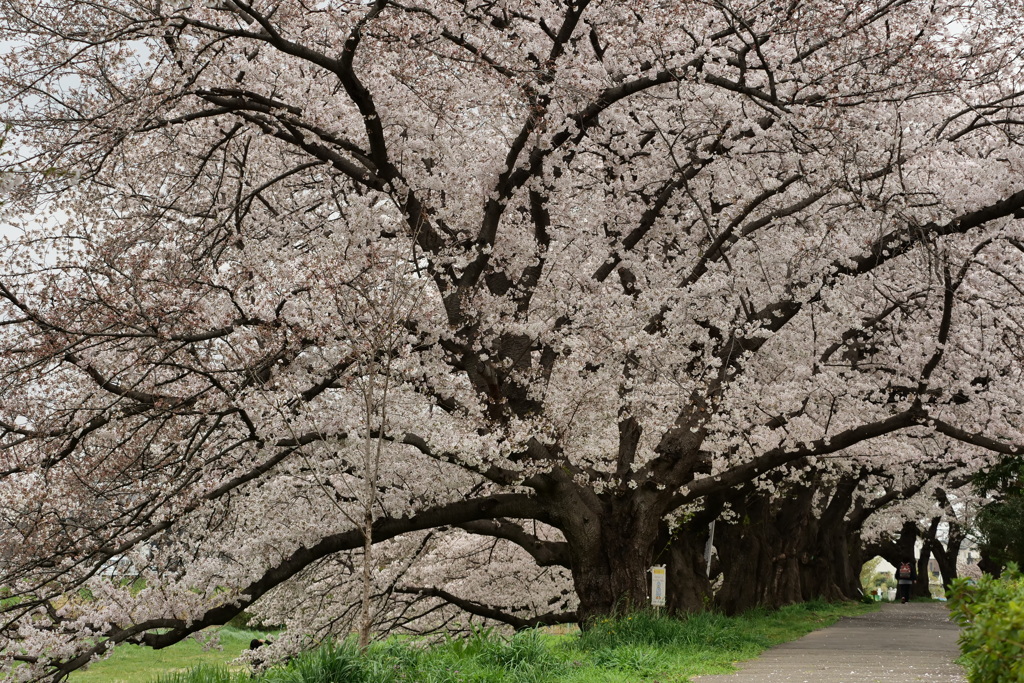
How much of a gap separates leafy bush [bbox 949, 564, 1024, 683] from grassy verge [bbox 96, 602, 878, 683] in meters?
3.32

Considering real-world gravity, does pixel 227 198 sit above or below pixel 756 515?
above

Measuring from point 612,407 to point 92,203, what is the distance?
7.43 metres

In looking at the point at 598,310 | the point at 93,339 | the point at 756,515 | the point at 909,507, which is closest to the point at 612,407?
A: the point at 598,310

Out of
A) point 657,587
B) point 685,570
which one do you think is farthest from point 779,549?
point 657,587

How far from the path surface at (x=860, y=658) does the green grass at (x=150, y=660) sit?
15.4 metres

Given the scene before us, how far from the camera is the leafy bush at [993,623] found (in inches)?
191

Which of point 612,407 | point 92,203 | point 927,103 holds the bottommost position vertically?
point 612,407

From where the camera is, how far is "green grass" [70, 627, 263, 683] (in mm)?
26609

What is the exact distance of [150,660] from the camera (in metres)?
31.7

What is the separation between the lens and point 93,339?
1112 centimetres

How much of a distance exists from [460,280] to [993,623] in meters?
8.12

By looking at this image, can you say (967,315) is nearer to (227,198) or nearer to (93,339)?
(227,198)

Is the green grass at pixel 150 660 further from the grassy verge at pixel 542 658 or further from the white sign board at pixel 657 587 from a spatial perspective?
the grassy verge at pixel 542 658

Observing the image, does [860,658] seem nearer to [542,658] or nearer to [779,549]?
[542,658]
